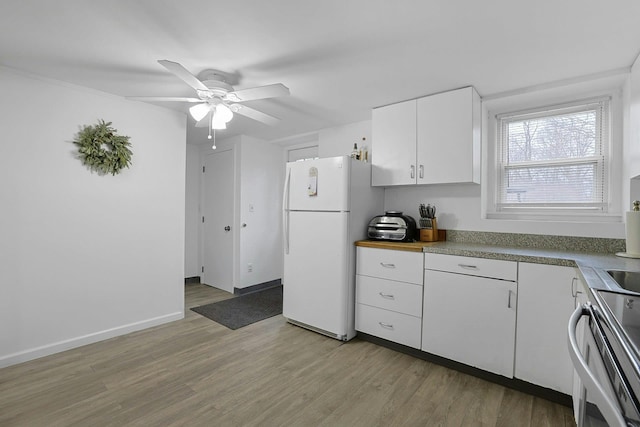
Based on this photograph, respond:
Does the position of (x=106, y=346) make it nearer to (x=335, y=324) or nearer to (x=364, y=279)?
(x=335, y=324)

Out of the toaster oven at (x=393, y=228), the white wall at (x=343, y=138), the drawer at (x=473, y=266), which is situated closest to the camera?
the drawer at (x=473, y=266)

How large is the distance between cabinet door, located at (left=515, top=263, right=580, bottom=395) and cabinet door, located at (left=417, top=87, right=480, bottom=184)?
2.94 ft

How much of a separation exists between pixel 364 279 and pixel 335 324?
48 cm

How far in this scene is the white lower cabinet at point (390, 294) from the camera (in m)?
2.37

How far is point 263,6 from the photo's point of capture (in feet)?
4.91

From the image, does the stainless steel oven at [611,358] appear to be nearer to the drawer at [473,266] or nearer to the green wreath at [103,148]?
the drawer at [473,266]

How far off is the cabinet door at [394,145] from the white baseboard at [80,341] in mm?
2542

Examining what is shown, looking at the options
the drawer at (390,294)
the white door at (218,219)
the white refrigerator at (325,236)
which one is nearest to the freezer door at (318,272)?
the white refrigerator at (325,236)

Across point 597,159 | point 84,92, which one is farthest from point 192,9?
point 597,159

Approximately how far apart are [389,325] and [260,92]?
6.85ft

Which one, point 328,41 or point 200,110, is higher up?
point 328,41

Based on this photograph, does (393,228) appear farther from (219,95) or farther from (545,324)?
(219,95)

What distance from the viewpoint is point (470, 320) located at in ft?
6.91

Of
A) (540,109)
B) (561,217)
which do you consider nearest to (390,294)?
(561,217)
